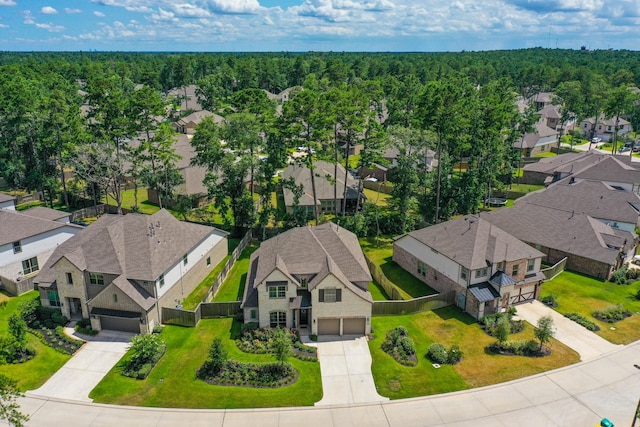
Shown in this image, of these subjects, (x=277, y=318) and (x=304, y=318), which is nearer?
(x=277, y=318)

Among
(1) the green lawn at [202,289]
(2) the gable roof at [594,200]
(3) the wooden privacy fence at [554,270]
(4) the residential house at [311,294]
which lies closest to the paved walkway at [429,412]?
(4) the residential house at [311,294]

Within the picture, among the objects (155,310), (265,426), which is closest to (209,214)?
(155,310)

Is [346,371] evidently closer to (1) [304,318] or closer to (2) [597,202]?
(1) [304,318]

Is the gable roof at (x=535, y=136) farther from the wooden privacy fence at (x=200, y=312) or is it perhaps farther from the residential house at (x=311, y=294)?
the wooden privacy fence at (x=200, y=312)

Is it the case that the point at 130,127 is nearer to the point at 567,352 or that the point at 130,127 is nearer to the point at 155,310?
the point at 155,310

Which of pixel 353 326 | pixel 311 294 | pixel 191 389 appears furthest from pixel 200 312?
pixel 353 326

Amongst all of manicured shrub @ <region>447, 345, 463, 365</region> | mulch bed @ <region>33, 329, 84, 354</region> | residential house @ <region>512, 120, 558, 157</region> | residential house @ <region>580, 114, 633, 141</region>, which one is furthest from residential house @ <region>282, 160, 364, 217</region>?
residential house @ <region>580, 114, 633, 141</region>
